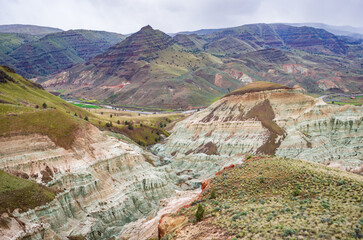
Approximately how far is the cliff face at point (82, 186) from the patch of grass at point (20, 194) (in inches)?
50.7

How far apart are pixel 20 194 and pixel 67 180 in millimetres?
10986

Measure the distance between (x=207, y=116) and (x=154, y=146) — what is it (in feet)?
93.6

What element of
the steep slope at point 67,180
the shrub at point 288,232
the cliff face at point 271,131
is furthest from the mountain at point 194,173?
the cliff face at point 271,131

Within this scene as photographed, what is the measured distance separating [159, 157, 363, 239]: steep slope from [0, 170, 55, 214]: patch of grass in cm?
2616

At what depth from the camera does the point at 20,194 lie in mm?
40094

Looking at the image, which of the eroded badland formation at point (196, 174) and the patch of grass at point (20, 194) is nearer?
the eroded badland formation at point (196, 174)

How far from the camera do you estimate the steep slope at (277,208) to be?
59.7 ft

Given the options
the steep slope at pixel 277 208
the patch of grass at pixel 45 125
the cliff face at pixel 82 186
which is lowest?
the cliff face at pixel 82 186

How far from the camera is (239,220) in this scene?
22.2 metres

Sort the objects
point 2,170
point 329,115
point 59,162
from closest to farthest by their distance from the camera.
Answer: point 2,170 → point 59,162 → point 329,115

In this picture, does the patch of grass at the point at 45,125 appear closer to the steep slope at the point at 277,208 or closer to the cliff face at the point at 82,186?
the cliff face at the point at 82,186

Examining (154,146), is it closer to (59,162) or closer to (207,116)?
(207,116)

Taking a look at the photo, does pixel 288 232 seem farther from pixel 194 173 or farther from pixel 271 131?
pixel 271 131

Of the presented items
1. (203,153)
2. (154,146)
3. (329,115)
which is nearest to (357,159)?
(329,115)
